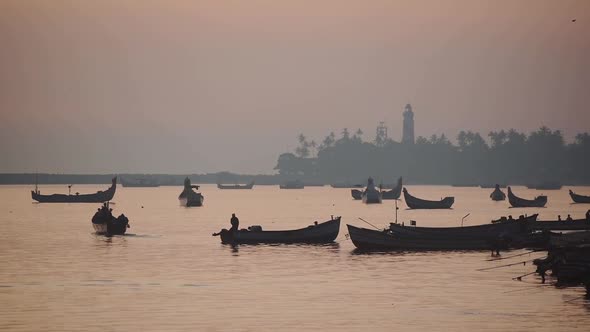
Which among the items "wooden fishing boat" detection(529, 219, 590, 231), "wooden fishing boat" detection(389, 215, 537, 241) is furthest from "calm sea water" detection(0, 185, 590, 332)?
"wooden fishing boat" detection(529, 219, 590, 231)


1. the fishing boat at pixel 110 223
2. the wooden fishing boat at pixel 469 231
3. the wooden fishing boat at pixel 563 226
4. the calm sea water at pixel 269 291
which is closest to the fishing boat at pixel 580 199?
the wooden fishing boat at pixel 563 226

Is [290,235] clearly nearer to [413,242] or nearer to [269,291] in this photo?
[413,242]

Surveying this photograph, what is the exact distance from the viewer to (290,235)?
245 feet

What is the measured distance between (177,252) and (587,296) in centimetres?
3471

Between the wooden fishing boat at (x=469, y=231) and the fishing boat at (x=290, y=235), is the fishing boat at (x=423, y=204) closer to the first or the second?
the fishing boat at (x=290, y=235)

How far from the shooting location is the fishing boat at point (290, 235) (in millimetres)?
74438

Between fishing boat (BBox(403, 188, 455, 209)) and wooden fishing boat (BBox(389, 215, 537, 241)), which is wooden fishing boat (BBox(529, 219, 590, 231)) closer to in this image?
wooden fishing boat (BBox(389, 215, 537, 241))

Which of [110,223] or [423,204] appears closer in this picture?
[110,223]

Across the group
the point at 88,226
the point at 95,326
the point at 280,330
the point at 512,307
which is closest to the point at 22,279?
the point at 95,326

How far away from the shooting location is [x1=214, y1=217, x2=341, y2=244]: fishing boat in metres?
74.4

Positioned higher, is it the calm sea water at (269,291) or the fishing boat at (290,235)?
the fishing boat at (290,235)

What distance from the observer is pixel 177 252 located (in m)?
73.1

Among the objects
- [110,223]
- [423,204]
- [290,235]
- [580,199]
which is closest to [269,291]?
[290,235]

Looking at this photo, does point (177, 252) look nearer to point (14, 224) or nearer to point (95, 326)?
point (95, 326)
